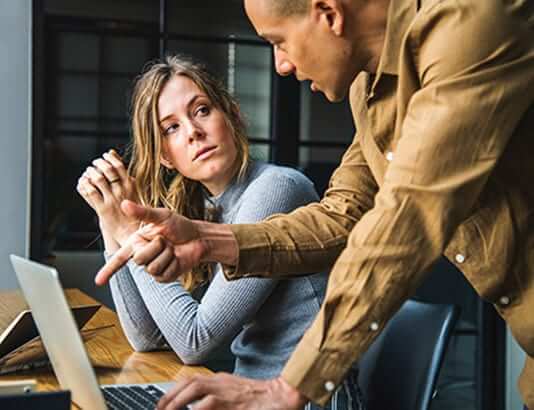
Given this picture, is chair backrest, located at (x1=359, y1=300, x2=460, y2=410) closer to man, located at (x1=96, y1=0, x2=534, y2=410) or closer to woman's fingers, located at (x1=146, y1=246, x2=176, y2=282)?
man, located at (x1=96, y1=0, x2=534, y2=410)

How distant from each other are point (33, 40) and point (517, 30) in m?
2.54

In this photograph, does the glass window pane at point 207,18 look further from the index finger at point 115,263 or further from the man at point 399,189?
the index finger at point 115,263

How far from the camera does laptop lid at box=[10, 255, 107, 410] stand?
1.21 meters

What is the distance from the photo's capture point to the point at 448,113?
45.6 inches

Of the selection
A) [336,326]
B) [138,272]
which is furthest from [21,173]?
[336,326]

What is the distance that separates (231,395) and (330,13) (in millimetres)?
556

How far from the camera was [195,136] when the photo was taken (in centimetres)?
219

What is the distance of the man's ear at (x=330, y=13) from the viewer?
133 cm

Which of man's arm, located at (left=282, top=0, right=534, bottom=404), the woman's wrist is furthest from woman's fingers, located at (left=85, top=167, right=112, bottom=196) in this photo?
man's arm, located at (left=282, top=0, right=534, bottom=404)

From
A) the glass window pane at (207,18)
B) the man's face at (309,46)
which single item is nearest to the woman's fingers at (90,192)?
the man's face at (309,46)

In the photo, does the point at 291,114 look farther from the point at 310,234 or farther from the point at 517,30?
the point at 517,30

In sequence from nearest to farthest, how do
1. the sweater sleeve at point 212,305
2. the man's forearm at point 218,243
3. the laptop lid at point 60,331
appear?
the laptop lid at point 60,331 → the man's forearm at point 218,243 → the sweater sleeve at point 212,305

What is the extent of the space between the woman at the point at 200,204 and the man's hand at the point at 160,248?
503 millimetres

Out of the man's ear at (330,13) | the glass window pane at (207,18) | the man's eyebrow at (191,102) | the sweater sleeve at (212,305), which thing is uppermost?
the glass window pane at (207,18)
